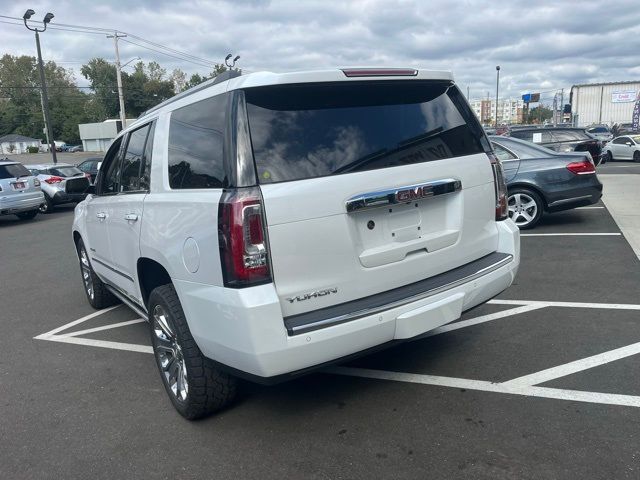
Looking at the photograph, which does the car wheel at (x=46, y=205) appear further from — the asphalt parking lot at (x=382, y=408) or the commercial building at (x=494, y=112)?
the commercial building at (x=494, y=112)

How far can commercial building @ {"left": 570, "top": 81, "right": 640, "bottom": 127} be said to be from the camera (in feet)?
180

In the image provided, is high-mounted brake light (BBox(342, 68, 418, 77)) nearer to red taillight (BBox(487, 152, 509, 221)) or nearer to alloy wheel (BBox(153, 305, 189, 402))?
red taillight (BBox(487, 152, 509, 221))

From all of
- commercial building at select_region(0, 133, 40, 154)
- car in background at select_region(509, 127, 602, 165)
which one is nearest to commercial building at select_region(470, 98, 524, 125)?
commercial building at select_region(0, 133, 40, 154)

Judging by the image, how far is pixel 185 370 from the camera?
3.29m

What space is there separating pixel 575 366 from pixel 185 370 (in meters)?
2.67

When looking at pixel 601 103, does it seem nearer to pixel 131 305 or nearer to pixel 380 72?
pixel 380 72

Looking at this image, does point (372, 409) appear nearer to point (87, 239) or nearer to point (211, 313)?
point (211, 313)

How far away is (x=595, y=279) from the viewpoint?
594 centimetres

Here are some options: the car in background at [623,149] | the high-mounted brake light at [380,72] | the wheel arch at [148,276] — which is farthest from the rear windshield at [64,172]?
the car in background at [623,149]

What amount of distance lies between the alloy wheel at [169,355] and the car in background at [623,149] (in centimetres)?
2606

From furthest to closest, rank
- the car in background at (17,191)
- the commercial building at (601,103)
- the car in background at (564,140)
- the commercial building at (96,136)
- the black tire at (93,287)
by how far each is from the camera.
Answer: the commercial building at (96,136)
the commercial building at (601,103)
the car in background at (17,191)
the car in background at (564,140)
the black tire at (93,287)

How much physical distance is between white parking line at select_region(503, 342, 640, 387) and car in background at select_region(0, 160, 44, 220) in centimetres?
1443

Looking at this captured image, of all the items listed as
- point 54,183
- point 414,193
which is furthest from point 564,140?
point 54,183

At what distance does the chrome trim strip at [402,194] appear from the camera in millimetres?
2891
